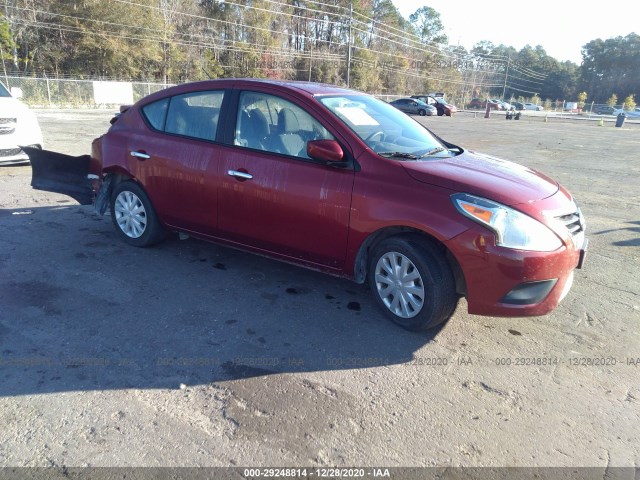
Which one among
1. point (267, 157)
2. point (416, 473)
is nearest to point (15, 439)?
point (416, 473)

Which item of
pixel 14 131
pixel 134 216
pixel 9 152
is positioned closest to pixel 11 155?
pixel 9 152

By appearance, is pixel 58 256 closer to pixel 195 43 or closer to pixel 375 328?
pixel 375 328

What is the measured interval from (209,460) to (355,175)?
2204 millimetres

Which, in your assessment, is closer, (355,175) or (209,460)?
(209,460)

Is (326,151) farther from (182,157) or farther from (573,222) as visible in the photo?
(573,222)

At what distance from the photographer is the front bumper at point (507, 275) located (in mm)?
3225

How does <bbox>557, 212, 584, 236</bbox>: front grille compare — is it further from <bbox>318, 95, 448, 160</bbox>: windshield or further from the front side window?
the front side window

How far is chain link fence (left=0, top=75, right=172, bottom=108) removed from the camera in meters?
28.9

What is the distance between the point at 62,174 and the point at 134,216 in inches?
62.9

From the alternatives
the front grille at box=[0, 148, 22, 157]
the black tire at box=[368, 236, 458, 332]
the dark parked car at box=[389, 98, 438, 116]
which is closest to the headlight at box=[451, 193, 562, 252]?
the black tire at box=[368, 236, 458, 332]

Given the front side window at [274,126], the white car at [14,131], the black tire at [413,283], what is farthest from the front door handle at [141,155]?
the white car at [14,131]

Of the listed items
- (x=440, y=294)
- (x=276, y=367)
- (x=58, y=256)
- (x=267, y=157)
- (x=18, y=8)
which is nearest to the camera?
(x=276, y=367)

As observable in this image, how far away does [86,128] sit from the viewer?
17281mm

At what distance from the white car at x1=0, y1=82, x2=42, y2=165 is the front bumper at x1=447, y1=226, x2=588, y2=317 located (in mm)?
8193
